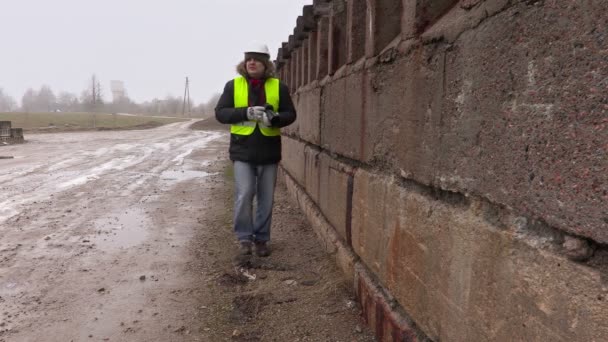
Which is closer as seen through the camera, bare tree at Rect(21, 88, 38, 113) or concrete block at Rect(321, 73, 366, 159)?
concrete block at Rect(321, 73, 366, 159)

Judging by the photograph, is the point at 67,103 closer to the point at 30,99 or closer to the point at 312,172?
the point at 30,99

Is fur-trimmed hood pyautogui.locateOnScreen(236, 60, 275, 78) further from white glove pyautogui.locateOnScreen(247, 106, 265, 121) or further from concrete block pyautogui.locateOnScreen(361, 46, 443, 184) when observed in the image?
concrete block pyautogui.locateOnScreen(361, 46, 443, 184)

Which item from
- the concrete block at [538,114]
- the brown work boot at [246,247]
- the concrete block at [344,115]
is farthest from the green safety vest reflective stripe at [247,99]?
the concrete block at [538,114]

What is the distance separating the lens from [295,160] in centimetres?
703

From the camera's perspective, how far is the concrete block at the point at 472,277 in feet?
4.19

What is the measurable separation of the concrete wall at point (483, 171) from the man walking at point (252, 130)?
133 cm

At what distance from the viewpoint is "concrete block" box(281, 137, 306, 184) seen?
6305 mm

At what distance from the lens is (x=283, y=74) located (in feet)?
32.4

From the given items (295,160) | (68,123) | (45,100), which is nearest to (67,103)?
(45,100)

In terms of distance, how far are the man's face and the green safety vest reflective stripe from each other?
11cm

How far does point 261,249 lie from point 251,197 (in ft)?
1.66

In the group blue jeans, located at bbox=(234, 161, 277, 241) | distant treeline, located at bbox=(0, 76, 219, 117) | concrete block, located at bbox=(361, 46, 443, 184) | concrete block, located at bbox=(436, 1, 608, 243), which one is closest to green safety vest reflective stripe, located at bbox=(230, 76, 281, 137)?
blue jeans, located at bbox=(234, 161, 277, 241)

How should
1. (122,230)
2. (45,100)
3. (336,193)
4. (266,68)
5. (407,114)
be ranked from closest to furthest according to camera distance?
(407,114) < (336,193) < (266,68) < (122,230) < (45,100)

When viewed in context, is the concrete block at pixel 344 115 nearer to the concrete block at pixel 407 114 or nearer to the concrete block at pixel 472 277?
the concrete block at pixel 407 114
